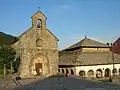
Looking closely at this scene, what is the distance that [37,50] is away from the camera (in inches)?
1999

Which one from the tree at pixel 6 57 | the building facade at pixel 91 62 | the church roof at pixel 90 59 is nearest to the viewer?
the tree at pixel 6 57

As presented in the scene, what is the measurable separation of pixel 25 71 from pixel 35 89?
69.4 feet

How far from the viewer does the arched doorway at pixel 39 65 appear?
50688mm

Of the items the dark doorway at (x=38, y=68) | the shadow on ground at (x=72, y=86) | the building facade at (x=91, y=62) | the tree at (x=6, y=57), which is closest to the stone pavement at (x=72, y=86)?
the shadow on ground at (x=72, y=86)

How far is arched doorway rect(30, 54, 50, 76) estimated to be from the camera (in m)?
50.7

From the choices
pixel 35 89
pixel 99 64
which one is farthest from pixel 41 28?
pixel 35 89

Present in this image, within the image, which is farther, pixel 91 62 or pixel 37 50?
pixel 91 62

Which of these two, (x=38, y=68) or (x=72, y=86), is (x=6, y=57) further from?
(x=72, y=86)

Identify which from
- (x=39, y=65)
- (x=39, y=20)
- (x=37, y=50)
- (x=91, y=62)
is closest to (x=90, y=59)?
(x=91, y=62)

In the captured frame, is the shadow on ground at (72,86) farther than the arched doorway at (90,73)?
No

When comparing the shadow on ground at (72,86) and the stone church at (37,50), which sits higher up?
the stone church at (37,50)

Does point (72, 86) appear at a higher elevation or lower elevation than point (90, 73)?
lower

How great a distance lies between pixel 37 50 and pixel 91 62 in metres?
10.7

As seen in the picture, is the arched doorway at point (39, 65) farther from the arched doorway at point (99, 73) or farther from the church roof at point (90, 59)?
the arched doorway at point (99, 73)
